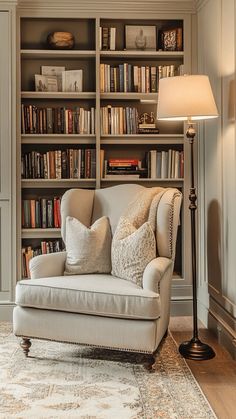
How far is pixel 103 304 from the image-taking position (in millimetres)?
3229

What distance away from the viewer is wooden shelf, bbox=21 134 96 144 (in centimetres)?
455

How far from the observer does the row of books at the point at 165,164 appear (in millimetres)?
4621

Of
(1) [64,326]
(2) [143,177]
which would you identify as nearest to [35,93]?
(2) [143,177]

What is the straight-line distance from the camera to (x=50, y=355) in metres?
3.52

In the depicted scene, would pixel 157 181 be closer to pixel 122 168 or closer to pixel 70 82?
pixel 122 168

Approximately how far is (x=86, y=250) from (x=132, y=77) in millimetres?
1654

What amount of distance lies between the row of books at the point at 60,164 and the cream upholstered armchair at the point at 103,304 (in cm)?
106

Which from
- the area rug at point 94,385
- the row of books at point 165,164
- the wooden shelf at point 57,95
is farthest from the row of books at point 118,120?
the area rug at point 94,385

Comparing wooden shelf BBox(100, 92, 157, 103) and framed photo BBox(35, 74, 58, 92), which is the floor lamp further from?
framed photo BBox(35, 74, 58, 92)

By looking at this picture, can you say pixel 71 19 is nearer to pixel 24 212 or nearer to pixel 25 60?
pixel 25 60

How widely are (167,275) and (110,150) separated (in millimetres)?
1616

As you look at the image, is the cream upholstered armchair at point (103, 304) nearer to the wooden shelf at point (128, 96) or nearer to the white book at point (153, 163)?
the white book at point (153, 163)

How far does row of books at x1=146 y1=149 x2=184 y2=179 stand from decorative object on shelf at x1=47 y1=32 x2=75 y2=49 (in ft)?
3.58

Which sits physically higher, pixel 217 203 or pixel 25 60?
→ pixel 25 60
